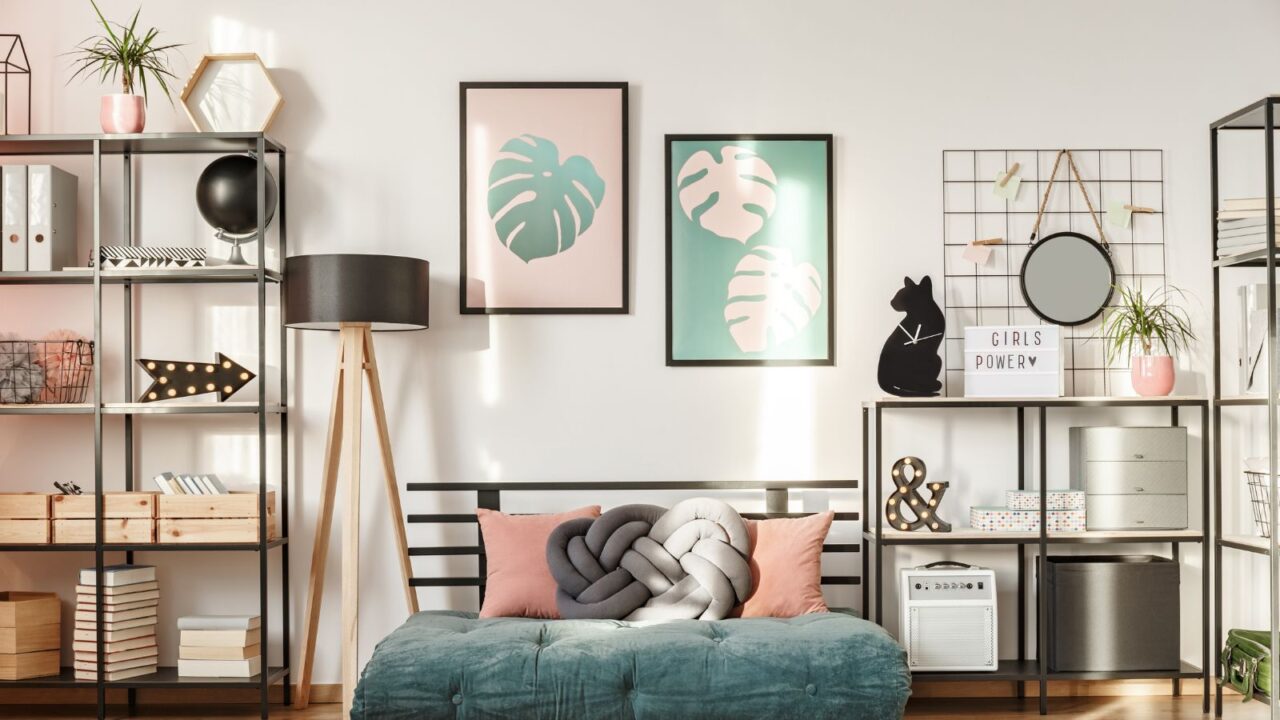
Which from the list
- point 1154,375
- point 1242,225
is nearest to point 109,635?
point 1154,375

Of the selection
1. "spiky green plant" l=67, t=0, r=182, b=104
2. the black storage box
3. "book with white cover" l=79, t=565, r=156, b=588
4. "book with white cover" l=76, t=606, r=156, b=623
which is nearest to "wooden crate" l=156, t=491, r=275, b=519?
"book with white cover" l=79, t=565, r=156, b=588

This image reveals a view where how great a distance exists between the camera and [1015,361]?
11.3 feet

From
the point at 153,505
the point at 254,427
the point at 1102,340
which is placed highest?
the point at 1102,340

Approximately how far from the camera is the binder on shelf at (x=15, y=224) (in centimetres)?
344

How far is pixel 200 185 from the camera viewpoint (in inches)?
138

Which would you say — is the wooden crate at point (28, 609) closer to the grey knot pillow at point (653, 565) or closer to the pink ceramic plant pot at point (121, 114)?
the pink ceramic plant pot at point (121, 114)

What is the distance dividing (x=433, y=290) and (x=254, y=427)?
0.83 meters

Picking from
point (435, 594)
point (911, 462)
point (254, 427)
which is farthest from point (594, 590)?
point (254, 427)

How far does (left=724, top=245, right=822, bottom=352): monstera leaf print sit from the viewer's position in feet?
12.1

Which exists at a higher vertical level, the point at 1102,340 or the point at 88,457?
the point at 1102,340

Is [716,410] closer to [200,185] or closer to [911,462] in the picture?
[911,462]

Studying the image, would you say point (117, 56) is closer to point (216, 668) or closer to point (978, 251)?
point (216, 668)

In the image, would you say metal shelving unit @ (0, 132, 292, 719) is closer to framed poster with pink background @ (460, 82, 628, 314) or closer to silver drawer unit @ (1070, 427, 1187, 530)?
framed poster with pink background @ (460, 82, 628, 314)

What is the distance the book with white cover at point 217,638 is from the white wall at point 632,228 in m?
0.26
